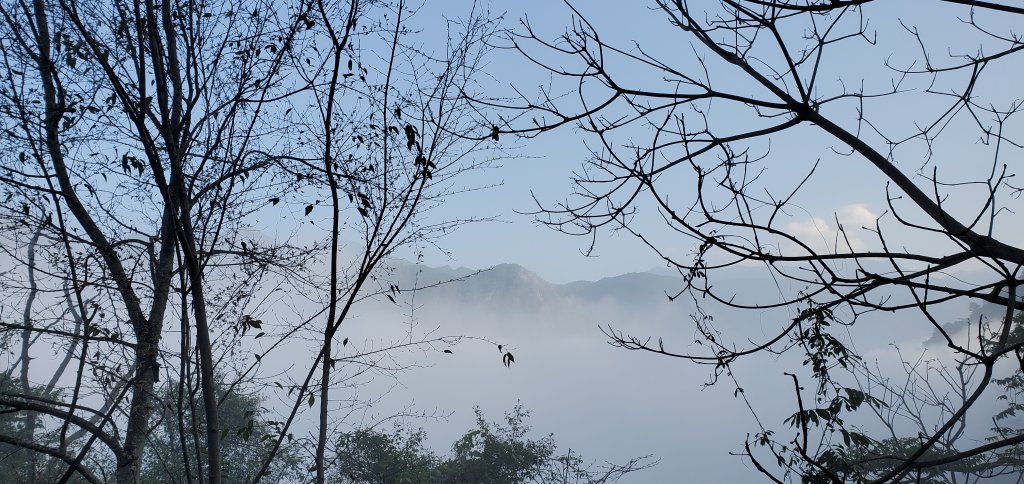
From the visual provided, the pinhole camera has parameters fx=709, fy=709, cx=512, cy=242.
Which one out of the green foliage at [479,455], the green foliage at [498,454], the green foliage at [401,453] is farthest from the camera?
the green foliage at [498,454]

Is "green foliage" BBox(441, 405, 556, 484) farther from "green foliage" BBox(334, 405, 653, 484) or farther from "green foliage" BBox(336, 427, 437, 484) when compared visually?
"green foliage" BBox(336, 427, 437, 484)

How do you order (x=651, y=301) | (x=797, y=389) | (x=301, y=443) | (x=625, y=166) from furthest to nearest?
(x=651, y=301), (x=301, y=443), (x=625, y=166), (x=797, y=389)

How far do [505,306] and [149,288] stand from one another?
140 ft

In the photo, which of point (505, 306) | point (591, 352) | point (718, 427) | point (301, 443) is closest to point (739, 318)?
point (718, 427)

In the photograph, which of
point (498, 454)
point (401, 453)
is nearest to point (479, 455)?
point (498, 454)

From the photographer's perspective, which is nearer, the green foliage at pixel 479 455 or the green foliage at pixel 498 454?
the green foliage at pixel 479 455

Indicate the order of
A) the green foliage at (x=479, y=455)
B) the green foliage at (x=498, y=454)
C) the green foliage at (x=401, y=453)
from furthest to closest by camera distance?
the green foliage at (x=498, y=454), the green foliage at (x=479, y=455), the green foliage at (x=401, y=453)

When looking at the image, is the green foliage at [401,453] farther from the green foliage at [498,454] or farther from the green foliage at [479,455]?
the green foliage at [498,454]

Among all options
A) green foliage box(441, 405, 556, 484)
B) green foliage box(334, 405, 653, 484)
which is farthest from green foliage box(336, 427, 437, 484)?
green foliage box(441, 405, 556, 484)

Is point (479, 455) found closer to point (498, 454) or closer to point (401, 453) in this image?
point (498, 454)

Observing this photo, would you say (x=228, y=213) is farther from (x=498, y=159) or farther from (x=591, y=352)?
(x=591, y=352)

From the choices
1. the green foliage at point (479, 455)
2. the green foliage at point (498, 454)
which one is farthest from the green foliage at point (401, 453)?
the green foliage at point (498, 454)

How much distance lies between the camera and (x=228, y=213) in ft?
8.11

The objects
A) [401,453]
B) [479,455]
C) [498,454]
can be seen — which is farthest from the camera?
[479,455]
